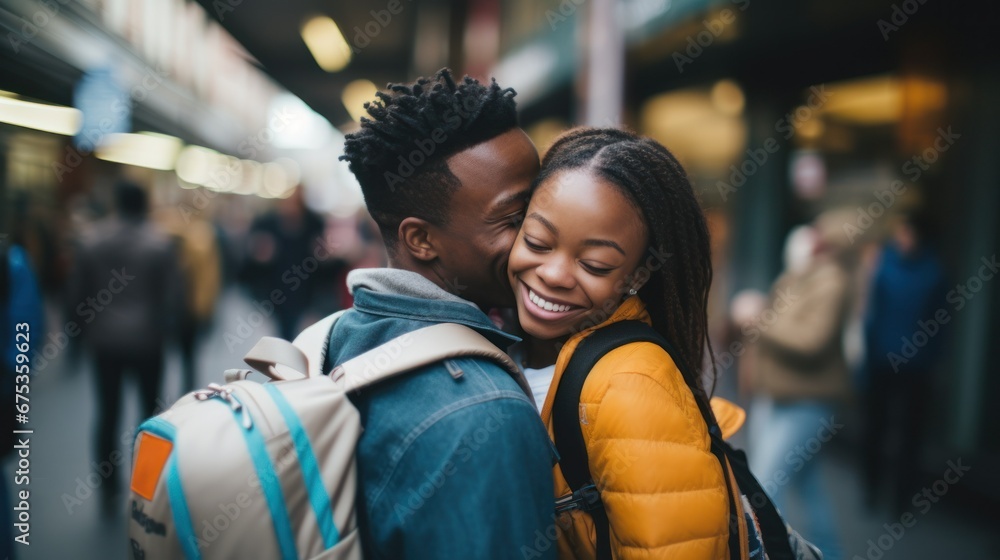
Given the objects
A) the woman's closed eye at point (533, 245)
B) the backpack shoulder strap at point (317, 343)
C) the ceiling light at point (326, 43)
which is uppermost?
the ceiling light at point (326, 43)

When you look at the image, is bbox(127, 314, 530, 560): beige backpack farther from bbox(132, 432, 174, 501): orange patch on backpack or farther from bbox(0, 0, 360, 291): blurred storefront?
bbox(0, 0, 360, 291): blurred storefront

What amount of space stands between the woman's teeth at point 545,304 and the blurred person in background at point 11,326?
2333 millimetres

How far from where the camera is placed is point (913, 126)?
19.9 ft

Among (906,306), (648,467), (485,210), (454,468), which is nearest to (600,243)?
(485,210)

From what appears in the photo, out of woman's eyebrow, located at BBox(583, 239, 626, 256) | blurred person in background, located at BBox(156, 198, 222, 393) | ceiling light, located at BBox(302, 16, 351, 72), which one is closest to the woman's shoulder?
woman's eyebrow, located at BBox(583, 239, 626, 256)

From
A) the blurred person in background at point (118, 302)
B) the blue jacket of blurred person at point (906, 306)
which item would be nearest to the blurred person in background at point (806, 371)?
the blue jacket of blurred person at point (906, 306)

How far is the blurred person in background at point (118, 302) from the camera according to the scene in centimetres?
488

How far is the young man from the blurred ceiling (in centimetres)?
590

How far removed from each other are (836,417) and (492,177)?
626cm

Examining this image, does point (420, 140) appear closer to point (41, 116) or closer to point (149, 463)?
point (149, 463)

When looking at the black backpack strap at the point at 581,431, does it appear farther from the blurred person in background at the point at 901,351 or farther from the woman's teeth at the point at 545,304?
the blurred person in background at the point at 901,351

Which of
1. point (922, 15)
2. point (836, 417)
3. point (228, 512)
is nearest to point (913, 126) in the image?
point (922, 15)

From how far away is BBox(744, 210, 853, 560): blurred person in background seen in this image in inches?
164

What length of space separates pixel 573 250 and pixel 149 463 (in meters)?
0.94
